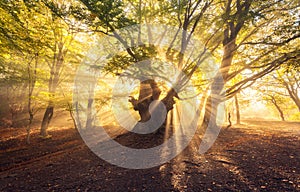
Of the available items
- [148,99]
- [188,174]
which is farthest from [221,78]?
[188,174]

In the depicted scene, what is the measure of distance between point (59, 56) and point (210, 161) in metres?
13.9

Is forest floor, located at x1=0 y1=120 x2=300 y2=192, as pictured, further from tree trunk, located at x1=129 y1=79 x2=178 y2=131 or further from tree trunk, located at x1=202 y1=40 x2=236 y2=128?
tree trunk, located at x1=202 y1=40 x2=236 y2=128

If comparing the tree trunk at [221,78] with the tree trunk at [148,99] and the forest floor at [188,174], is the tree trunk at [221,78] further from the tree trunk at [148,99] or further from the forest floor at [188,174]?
the forest floor at [188,174]

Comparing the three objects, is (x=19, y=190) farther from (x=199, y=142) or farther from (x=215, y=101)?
(x=215, y=101)

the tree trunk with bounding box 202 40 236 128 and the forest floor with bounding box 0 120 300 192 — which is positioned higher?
the tree trunk with bounding box 202 40 236 128

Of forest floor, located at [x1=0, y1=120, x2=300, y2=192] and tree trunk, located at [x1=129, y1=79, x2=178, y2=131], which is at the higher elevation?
tree trunk, located at [x1=129, y1=79, x2=178, y2=131]

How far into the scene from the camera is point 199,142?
852cm

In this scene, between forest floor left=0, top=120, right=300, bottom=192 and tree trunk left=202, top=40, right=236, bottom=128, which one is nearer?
forest floor left=0, top=120, right=300, bottom=192

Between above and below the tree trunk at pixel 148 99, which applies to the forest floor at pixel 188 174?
below

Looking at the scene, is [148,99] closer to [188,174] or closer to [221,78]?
[221,78]

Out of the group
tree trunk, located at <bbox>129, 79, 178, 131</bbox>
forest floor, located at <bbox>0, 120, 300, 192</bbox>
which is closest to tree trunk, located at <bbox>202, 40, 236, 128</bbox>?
tree trunk, located at <bbox>129, 79, 178, 131</bbox>

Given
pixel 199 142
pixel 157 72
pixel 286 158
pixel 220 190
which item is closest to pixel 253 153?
pixel 286 158

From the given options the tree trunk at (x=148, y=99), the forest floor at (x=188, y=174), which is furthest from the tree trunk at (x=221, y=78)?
the forest floor at (x=188, y=174)

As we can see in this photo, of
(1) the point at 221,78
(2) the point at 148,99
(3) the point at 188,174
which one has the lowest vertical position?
(3) the point at 188,174
